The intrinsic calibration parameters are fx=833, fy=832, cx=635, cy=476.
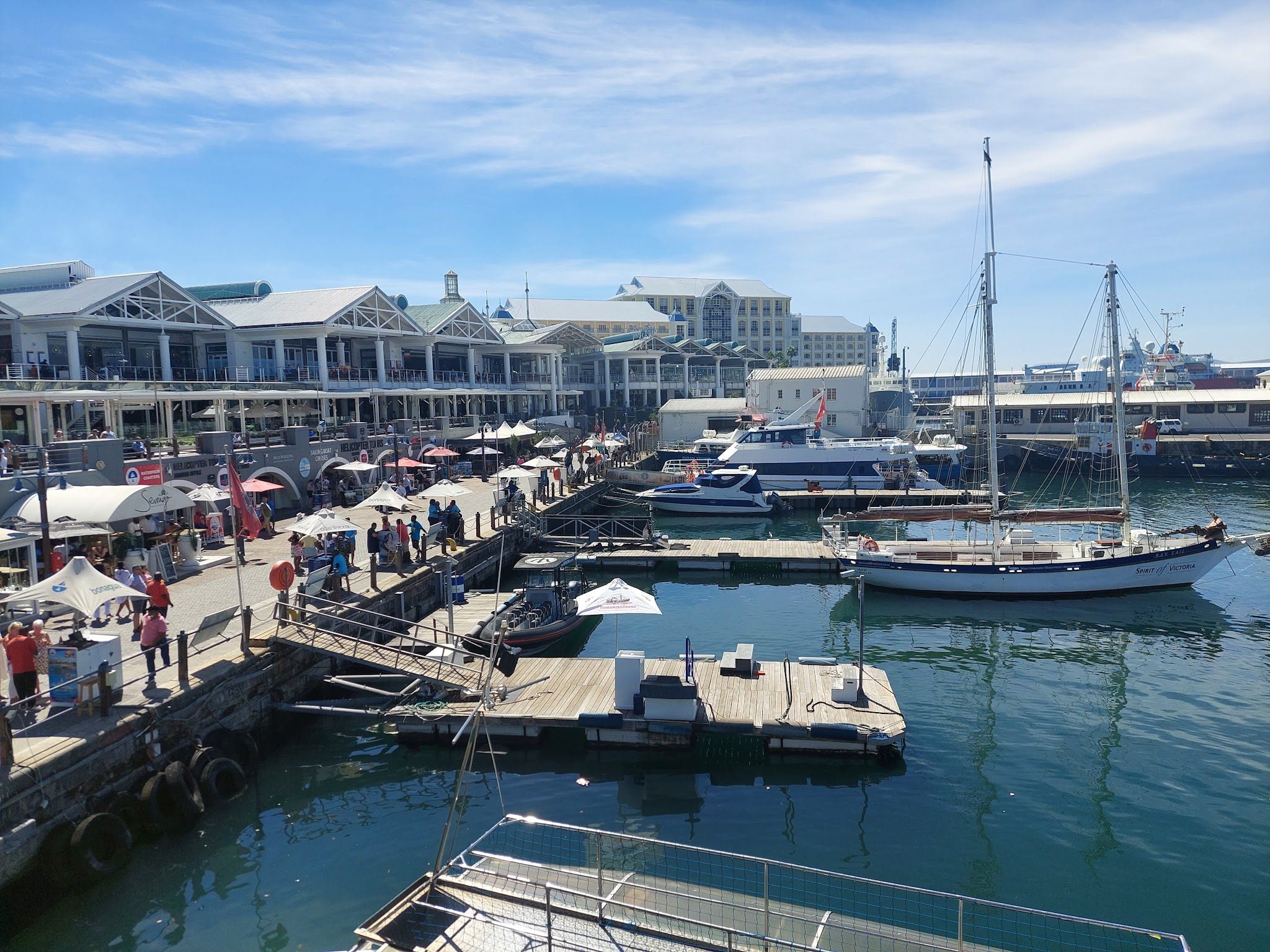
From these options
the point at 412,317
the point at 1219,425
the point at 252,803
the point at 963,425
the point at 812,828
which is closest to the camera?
the point at 812,828

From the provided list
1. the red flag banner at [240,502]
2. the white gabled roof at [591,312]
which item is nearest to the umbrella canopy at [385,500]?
the red flag banner at [240,502]

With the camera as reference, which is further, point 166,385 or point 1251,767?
point 166,385

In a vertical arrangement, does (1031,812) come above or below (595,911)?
below

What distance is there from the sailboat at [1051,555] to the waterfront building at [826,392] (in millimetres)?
34634

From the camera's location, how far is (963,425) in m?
78.4

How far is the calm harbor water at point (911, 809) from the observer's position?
1216 cm

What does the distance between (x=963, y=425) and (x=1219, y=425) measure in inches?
800

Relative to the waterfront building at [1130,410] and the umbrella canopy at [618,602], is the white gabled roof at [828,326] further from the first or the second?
the umbrella canopy at [618,602]

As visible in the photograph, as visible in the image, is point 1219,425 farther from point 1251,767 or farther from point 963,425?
point 1251,767

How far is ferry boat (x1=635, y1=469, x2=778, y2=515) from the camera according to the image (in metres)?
48.2

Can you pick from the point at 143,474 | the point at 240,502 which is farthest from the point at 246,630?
the point at 143,474

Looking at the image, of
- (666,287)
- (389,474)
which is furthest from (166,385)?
(666,287)

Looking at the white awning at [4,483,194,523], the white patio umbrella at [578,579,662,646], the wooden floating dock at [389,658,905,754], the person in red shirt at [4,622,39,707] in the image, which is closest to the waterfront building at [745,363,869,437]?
the white patio umbrella at [578,579,662,646]

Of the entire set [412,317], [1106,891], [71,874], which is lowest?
[1106,891]
